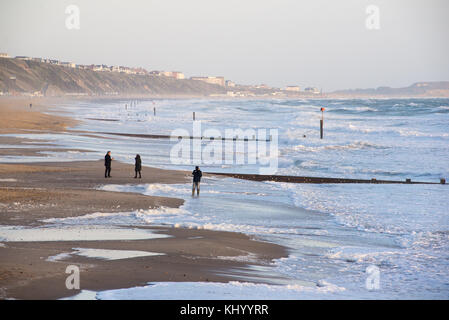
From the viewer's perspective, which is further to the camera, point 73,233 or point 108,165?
point 108,165

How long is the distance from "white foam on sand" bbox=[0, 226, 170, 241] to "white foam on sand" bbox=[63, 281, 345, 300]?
369 centimetres

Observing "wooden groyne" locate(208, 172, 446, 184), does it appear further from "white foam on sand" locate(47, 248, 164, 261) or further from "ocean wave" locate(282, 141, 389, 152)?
"white foam on sand" locate(47, 248, 164, 261)

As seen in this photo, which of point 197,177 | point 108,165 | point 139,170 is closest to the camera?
point 197,177

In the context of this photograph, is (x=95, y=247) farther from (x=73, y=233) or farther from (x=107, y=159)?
(x=107, y=159)

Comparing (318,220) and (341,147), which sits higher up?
(341,147)

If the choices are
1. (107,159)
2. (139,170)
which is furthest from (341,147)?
(107,159)

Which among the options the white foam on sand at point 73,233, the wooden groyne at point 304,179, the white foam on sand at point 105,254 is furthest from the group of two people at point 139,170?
the white foam on sand at point 105,254

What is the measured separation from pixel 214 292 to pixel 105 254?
297cm

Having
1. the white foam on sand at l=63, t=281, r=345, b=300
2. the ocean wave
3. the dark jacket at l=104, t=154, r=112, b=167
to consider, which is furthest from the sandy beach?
the ocean wave

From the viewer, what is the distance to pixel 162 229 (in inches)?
547

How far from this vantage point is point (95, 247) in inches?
457

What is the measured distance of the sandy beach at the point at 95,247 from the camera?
Answer: 9.15 metres

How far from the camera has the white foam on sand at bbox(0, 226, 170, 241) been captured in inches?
482
